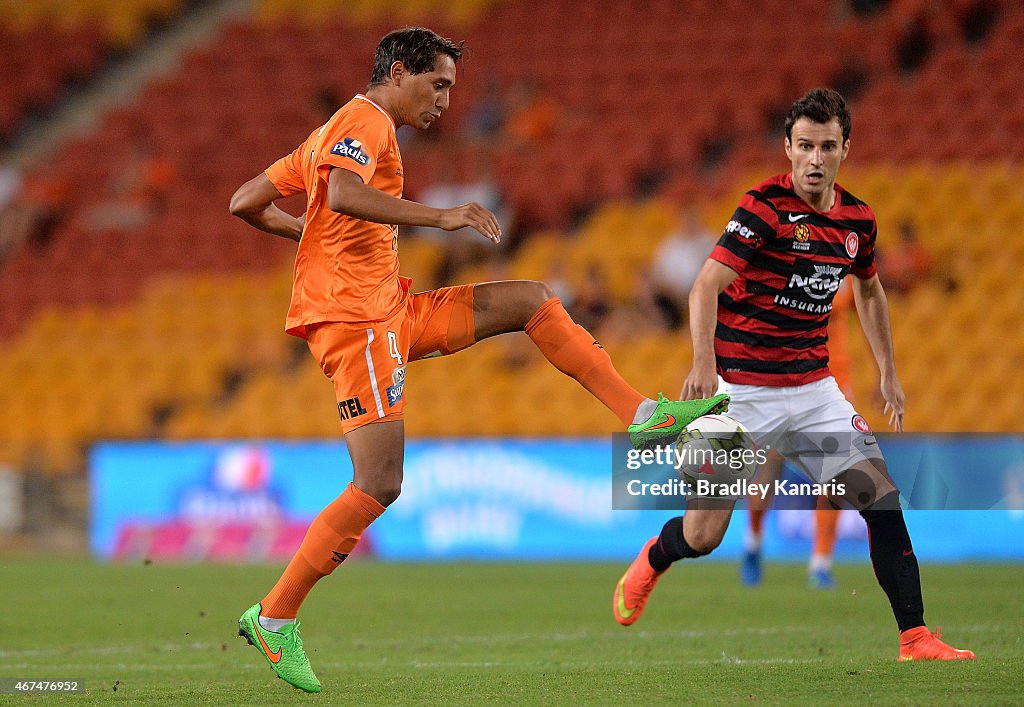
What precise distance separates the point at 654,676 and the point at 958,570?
582 cm

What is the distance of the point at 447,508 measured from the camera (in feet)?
41.5

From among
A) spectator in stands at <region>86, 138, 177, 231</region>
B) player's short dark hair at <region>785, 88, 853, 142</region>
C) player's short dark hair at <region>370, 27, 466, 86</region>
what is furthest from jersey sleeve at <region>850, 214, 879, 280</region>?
spectator in stands at <region>86, 138, 177, 231</region>

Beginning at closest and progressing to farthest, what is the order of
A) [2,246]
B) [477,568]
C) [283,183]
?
[283,183] < [477,568] < [2,246]

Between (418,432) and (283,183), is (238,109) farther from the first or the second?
(283,183)

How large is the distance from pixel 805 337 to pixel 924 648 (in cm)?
137

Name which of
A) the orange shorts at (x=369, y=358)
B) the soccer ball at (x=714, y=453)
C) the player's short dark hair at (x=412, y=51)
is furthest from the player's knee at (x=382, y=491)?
the player's short dark hair at (x=412, y=51)

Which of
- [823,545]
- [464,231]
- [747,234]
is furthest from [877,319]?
[464,231]

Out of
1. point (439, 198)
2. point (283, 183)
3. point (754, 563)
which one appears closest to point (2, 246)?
point (439, 198)

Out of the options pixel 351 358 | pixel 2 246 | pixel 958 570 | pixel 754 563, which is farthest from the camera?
pixel 2 246

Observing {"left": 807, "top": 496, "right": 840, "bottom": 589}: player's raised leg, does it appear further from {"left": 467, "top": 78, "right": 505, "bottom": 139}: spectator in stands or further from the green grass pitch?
{"left": 467, "top": 78, "right": 505, "bottom": 139}: spectator in stands

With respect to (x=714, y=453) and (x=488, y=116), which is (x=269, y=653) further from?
(x=488, y=116)

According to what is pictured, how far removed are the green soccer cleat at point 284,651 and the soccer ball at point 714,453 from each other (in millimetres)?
1557

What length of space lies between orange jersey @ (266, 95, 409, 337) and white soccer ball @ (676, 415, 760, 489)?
3.94ft

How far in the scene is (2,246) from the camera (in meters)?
19.1
